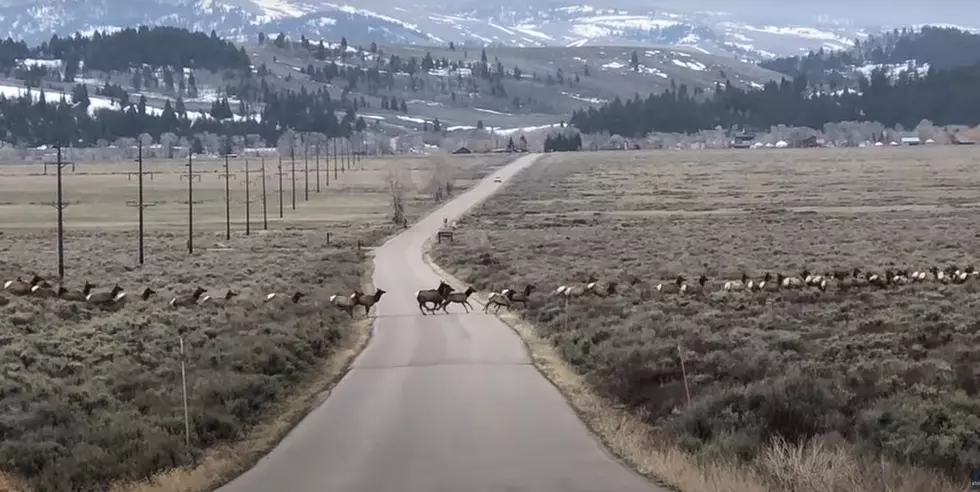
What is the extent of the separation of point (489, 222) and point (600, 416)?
58402 mm

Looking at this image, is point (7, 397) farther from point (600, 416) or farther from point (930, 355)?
point (930, 355)

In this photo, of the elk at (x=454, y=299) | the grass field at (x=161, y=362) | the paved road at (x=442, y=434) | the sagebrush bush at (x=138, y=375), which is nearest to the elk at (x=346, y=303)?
the sagebrush bush at (x=138, y=375)

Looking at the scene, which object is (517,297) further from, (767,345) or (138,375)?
(138,375)

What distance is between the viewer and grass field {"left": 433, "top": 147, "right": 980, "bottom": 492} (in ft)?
39.7

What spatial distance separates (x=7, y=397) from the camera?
16.1 meters

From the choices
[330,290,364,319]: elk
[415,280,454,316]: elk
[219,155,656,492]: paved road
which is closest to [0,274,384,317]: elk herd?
[330,290,364,319]: elk

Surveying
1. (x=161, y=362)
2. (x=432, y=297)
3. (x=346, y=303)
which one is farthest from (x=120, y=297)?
(x=161, y=362)

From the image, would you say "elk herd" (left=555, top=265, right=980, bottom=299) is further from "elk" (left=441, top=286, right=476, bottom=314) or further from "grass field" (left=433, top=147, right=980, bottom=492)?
"elk" (left=441, top=286, right=476, bottom=314)

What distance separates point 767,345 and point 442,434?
7244 millimetres

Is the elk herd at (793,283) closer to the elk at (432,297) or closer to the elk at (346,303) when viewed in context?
the elk at (432,297)

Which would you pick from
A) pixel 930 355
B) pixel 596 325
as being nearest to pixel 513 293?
pixel 596 325

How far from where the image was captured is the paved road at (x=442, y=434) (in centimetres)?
1234

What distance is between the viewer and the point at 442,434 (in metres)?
14.9

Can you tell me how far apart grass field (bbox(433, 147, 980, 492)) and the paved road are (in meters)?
0.80
